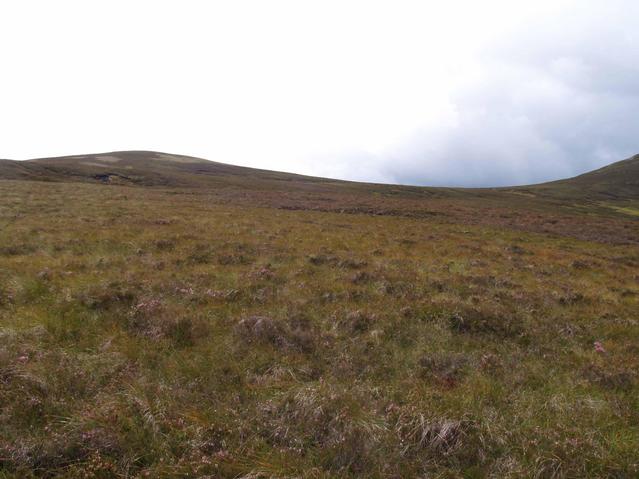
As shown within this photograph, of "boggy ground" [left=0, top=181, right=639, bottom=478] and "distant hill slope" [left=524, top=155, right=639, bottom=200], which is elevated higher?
"distant hill slope" [left=524, top=155, right=639, bottom=200]

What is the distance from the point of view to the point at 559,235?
33.7m

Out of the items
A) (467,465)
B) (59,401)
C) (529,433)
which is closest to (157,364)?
(59,401)

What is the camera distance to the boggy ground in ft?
16.8

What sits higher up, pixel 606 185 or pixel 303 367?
pixel 606 185

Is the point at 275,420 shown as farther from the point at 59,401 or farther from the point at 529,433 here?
the point at 529,433

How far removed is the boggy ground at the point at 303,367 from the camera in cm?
511

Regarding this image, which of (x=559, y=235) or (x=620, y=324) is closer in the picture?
(x=620, y=324)

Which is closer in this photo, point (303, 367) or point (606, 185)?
point (303, 367)

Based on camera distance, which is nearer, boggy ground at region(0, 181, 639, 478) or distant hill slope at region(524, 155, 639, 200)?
boggy ground at region(0, 181, 639, 478)

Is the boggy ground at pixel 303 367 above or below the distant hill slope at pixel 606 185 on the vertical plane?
below

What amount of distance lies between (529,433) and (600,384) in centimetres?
296

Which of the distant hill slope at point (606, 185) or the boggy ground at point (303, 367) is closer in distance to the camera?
the boggy ground at point (303, 367)

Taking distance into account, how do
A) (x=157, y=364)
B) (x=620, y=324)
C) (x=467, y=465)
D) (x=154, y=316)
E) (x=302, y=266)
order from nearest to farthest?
(x=467, y=465) → (x=157, y=364) → (x=154, y=316) → (x=620, y=324) → (x=302, y=266)

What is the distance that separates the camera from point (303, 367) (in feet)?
24.5
